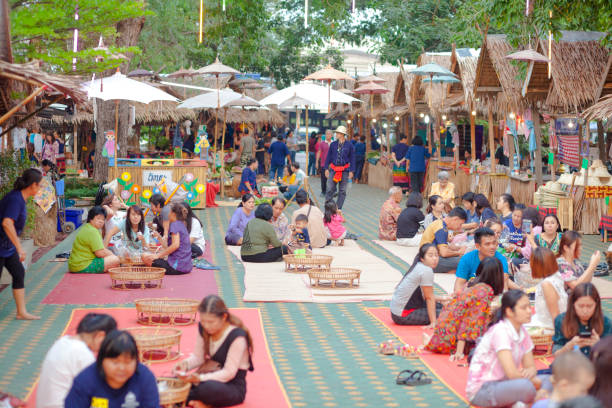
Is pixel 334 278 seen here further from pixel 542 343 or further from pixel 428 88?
pixel 428 88

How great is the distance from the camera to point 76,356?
4.89 m

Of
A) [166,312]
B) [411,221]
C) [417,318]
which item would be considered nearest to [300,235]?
[411,221]

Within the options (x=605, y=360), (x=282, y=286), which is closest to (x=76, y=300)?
(x=282, y=286)

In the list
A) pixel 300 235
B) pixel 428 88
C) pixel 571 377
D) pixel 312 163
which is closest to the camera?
pixel 571 377

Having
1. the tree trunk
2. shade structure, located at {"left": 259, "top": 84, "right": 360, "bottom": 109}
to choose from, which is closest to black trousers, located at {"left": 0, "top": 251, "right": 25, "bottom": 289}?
shade structure, located at {"left": 259, "top": 84, "right": 360, "bottom": 109}

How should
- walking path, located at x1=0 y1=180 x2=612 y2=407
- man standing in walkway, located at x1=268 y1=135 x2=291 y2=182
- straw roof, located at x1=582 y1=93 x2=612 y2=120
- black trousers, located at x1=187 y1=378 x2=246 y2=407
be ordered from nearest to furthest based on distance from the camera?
black trousers, located at x1=187 y1=378 x2=246 y2=407 < walking path, located at x1=0 y1=180 x2=612 y2=407 < straw roof, located at x1=582 y1=93 x2=612 y2=120 < man standing in walkway, located at x1=268 y1=135 x2=291 y2=182

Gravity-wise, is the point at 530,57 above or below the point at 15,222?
above

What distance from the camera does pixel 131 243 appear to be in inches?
432

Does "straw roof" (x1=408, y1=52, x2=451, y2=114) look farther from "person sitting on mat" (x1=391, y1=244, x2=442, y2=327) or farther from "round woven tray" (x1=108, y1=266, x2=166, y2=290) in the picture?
"person sitting on mat" (x1=391, y1=244, x2=442, y2=327)

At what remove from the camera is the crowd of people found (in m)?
5.45

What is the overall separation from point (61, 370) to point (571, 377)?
279cm

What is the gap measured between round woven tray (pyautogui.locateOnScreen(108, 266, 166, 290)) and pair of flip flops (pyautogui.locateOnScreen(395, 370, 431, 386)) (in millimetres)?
4129

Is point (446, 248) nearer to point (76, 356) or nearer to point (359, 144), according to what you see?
point (76, 356)

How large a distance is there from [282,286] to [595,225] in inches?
269
